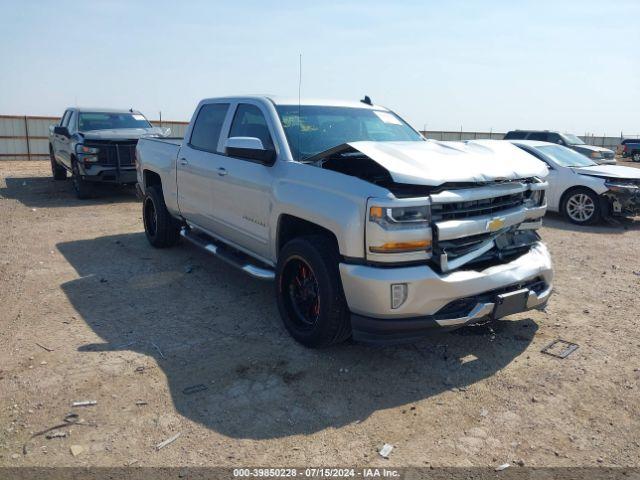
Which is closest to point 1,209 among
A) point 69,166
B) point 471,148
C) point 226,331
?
point 69,166

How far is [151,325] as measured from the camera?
15.3ft

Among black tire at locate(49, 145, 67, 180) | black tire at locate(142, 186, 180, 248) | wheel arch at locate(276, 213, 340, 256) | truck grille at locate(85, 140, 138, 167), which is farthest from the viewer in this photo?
black tire at locate(49, 145, 67, 180)

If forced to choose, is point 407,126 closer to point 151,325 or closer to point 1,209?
point 151,325

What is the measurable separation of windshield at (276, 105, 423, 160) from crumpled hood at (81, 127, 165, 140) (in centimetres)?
749

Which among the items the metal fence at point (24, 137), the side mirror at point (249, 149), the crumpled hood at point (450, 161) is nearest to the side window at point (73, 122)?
the metal fence at point (24, 137)

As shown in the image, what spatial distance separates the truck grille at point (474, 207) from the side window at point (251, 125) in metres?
1.71

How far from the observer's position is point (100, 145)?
36.3ft

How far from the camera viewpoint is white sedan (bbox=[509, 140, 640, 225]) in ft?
31.0

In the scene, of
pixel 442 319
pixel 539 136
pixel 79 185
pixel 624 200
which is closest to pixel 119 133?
pixel 79 185

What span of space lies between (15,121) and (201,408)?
2254cm

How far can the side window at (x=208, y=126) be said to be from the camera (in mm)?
5605

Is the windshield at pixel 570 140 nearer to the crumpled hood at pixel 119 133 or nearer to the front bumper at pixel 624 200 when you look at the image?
the front bumper at pixel 624 200

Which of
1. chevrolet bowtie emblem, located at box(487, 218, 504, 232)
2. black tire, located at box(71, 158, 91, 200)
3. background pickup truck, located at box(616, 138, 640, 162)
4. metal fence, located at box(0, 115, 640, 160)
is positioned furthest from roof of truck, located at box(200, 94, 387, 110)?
background pickup truck, located at box(616, 138, 640, 162)

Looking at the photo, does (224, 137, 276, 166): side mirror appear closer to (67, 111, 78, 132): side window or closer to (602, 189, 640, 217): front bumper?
(602, 189, 640, 217): front bumper
